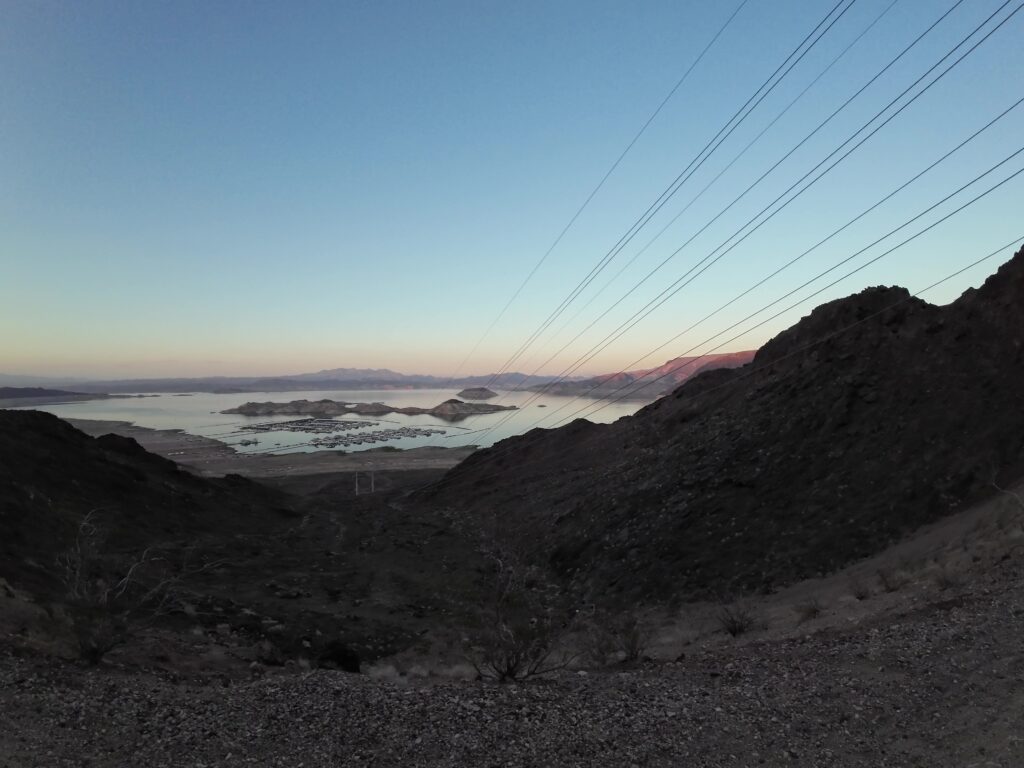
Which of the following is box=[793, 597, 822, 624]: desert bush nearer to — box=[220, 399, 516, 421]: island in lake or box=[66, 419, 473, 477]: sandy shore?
box=[66, 419, 473, 477]: sandy shore

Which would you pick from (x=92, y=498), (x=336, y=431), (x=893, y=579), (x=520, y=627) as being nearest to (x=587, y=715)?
(x=520, y=627)

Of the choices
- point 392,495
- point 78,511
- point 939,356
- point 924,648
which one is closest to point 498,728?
point 924,648

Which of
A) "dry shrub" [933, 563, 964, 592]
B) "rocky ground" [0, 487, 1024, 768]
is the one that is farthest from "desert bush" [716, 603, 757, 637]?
"dry shrub" [933, 563, 964, 592]

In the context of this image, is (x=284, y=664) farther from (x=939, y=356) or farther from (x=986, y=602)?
(x=939, y=356)

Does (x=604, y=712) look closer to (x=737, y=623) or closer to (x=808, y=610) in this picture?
(x=737, y=623)

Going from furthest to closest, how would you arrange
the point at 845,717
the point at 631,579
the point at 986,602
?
the point at 631,579
the point at 986,602
the point at 845,717
